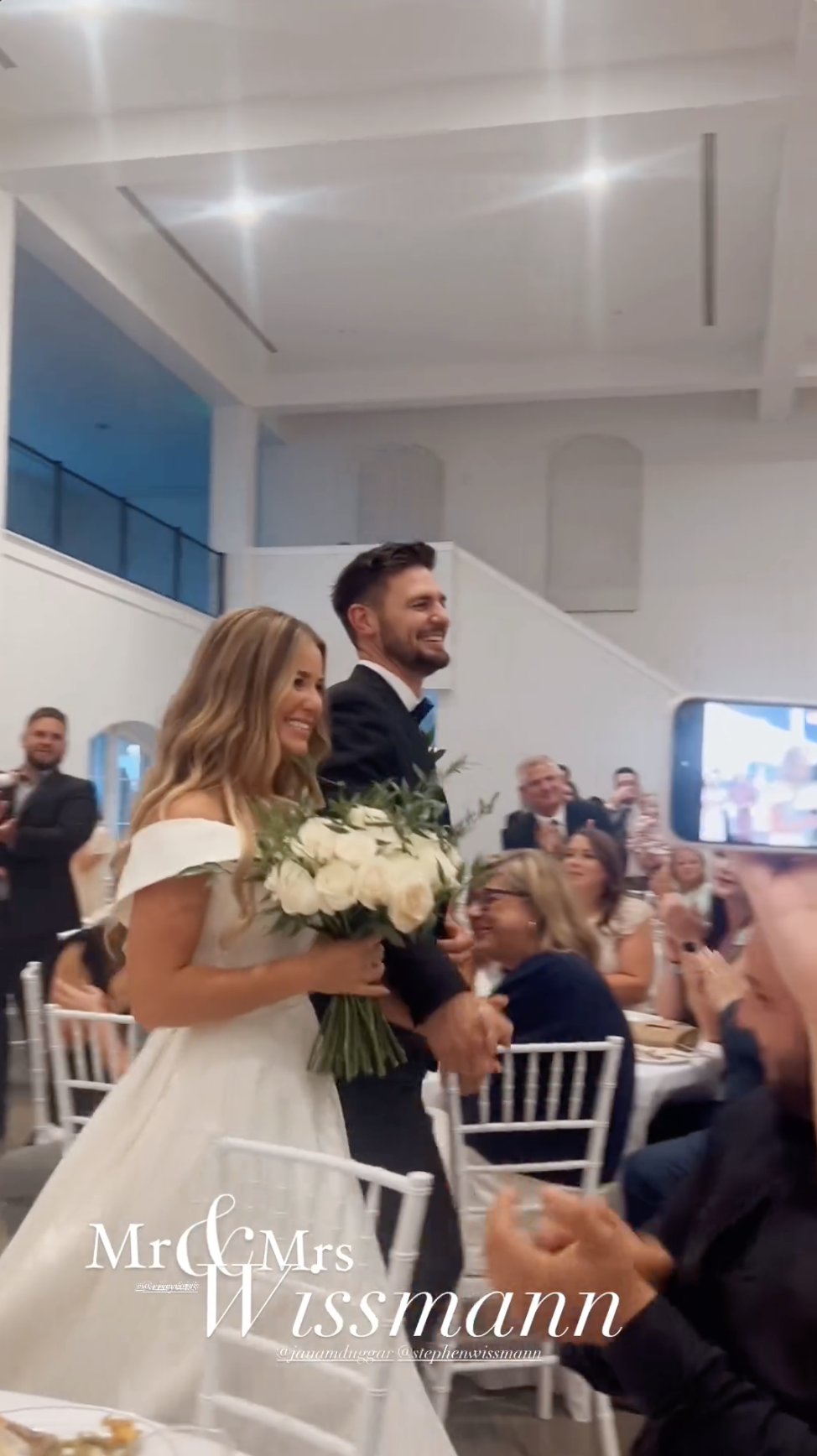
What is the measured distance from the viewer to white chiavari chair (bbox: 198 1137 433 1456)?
4.23 ft

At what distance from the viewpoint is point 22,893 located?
16.3ft

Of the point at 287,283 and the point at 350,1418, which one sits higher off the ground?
the point at 287,283

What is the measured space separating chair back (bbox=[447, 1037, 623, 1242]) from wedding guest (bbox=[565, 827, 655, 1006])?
1217 mm

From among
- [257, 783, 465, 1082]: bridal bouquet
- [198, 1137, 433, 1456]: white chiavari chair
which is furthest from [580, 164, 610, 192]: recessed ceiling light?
[198, 1137, 433, 1456]: white chiavari chair

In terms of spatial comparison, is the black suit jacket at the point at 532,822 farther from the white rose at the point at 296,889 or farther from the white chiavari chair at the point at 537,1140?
the white rose at the point at 296,889

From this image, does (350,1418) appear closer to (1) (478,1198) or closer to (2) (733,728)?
(2) (733,728)

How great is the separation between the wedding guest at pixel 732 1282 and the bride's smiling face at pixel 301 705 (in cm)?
89

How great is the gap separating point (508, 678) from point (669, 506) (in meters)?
2.27

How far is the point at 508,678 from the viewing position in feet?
30.2

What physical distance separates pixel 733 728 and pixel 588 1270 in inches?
18.4

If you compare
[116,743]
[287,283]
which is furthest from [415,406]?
[116,743]

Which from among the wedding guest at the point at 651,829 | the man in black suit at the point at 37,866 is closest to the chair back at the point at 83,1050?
the wedding guest at the point at 651,829

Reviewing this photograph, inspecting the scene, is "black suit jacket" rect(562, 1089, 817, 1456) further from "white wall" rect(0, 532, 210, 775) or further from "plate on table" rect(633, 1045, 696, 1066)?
"white wall" rect(0, 532, 210, 775)

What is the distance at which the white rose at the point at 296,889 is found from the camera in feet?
5.12
